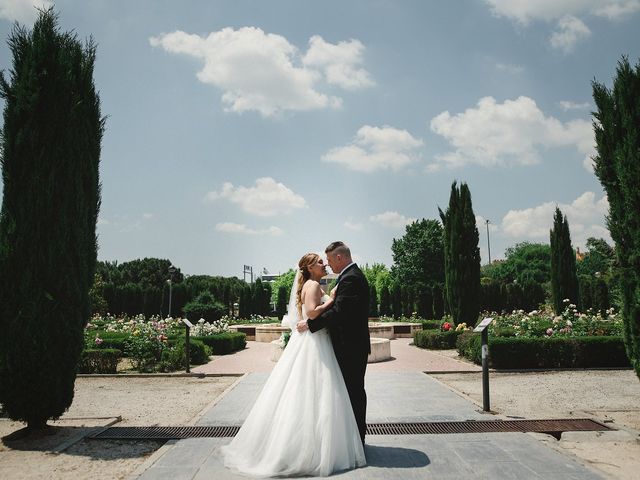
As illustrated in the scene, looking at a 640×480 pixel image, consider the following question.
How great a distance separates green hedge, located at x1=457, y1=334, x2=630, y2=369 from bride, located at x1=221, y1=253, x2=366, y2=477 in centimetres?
940

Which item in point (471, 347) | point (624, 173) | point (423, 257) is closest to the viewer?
point (624, 173)

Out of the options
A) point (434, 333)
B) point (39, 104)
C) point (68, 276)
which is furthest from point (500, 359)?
point (39, 104)

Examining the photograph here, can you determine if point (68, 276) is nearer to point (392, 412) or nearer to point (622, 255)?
point (392, 412)

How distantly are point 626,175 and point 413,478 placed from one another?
4.57 m

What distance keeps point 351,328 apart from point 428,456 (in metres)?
1.62

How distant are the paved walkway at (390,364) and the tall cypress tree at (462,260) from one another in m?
2.94

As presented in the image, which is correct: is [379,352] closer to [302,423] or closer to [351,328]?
[351,328]

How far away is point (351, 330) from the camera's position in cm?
528

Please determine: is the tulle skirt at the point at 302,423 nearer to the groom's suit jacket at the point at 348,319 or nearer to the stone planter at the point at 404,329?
the groom's suit jacket at the point at 348,319

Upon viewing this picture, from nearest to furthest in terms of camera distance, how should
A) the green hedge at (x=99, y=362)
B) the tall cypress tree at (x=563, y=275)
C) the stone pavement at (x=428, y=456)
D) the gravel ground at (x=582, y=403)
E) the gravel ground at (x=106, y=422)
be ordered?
the stone pavement at (x=428, y=456) → the gravel ground at (x=106, y=422) → the gravel ground at (x=582, y=403) → the green hedge at (x=99, y=362) → the tall cypress tree at (x=563, y=275)

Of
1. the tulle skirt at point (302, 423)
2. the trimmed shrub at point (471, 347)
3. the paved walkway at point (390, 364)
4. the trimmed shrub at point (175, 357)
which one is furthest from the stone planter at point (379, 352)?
the tulle skirt at point (302, 423)

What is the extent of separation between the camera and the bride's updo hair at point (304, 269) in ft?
17.9

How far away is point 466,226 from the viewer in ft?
68.7

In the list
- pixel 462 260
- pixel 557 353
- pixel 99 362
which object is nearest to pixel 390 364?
pixel 557 353
